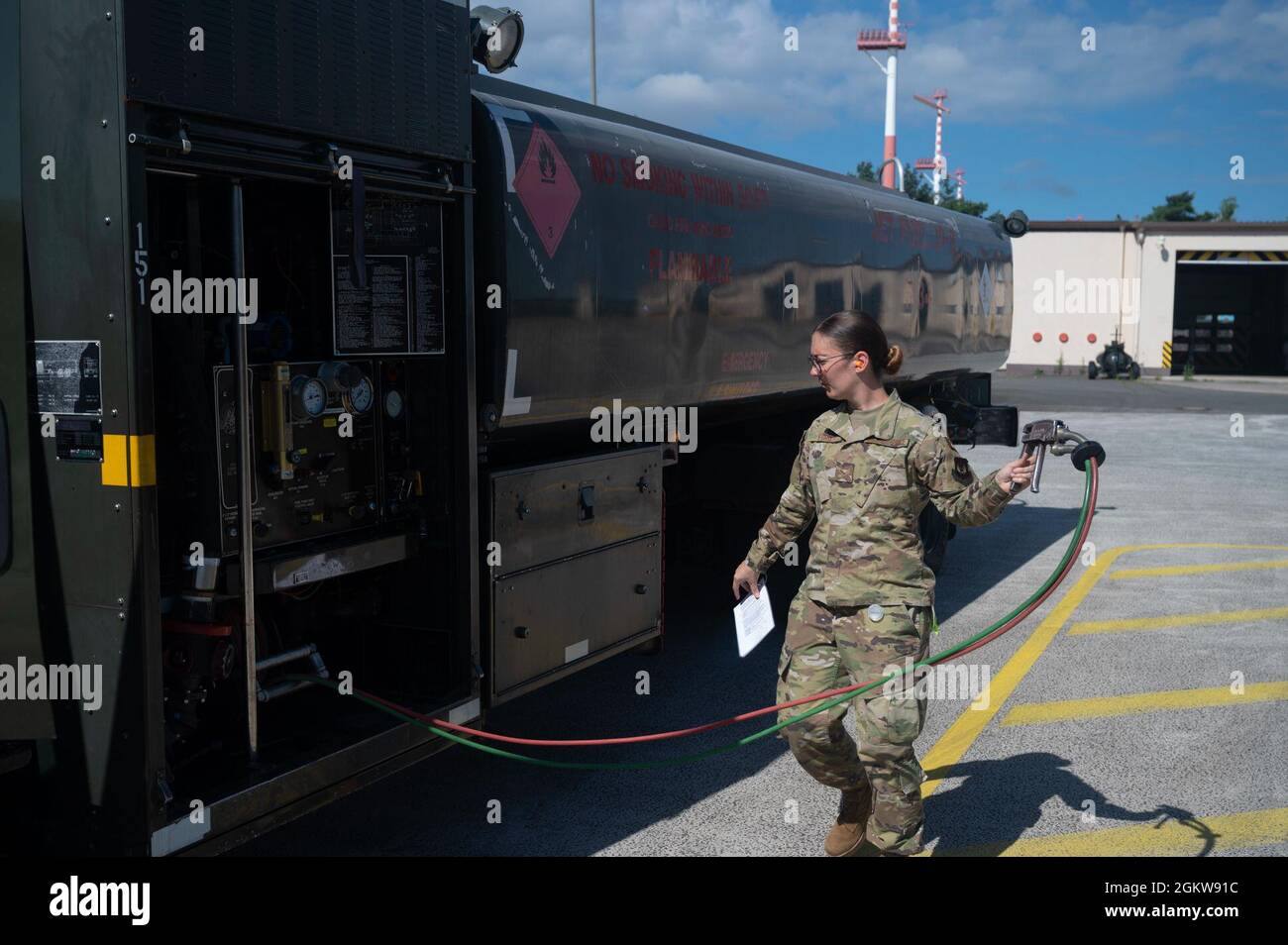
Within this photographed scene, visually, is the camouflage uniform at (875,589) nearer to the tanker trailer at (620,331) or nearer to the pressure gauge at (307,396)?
the tanker trailer at (620,331)

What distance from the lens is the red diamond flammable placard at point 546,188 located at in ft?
15.4

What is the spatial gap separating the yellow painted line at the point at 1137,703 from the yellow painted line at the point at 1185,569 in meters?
3.15

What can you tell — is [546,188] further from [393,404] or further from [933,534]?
[933,534]

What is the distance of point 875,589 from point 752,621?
0.51 m

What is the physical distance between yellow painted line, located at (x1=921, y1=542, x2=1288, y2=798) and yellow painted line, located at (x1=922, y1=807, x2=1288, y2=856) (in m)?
0.59

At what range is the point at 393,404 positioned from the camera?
444cm

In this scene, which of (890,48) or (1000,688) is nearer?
(1000,688)

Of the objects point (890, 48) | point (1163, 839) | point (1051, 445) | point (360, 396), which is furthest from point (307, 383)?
point (890, 48)

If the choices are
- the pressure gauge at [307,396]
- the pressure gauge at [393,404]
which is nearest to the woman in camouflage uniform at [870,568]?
the pressure gauge at [393,404]

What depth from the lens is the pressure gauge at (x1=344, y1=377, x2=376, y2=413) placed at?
422cm

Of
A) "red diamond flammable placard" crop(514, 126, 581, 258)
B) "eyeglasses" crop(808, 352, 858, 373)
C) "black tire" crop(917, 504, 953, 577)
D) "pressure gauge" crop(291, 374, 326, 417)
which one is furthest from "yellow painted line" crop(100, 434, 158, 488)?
"black tire" crop(917, 504, 953, 577)

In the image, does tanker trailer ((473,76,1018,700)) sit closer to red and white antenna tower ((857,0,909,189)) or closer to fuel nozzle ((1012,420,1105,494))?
fuel nozzle ((1012,420,1105,494))

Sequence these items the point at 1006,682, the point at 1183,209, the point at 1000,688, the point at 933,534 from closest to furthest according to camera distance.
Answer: the point at 1000,688 < the point at 1006,682 < the point at 933,534 < the point at 1183,209
